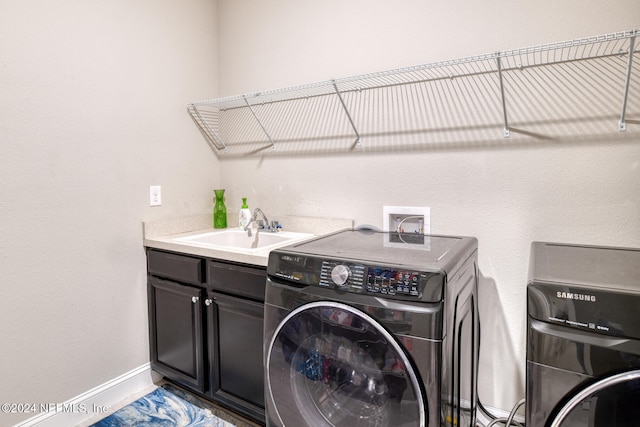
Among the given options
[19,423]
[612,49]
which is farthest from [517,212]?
[19,423]

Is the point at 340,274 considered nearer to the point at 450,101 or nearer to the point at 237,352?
the point at 237,352

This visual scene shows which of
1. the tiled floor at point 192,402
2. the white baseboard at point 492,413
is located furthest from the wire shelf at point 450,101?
the tiled floor at point 192,402

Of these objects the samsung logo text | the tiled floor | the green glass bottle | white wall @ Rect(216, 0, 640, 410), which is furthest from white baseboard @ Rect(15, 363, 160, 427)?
the samsung logo text

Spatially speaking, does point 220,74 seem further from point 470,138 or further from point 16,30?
point 470,138

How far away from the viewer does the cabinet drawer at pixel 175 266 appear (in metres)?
1.77

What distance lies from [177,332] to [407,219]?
53.6 inches

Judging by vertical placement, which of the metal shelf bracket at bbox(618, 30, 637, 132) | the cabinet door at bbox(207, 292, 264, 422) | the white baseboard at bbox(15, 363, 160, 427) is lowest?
the white baseboard at bbox(15, 363, 160, 427)

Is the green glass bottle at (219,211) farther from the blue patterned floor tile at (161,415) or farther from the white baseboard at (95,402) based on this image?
the blue patterned floor tile at (161,415)

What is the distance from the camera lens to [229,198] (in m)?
2.47

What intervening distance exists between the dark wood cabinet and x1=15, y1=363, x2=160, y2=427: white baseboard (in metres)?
0.11

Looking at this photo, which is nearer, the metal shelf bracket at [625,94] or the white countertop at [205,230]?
the metal shelf bracket at [625,94]

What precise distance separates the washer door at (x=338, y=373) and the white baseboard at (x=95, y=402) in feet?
3.71

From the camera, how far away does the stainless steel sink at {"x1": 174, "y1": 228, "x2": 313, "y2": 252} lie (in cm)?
204

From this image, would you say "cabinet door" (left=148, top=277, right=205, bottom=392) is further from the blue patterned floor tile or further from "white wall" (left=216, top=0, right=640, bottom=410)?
"white wall" (left=216, top=0, right=640, bottom=410)
